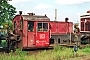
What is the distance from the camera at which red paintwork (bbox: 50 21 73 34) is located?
63.4 ft

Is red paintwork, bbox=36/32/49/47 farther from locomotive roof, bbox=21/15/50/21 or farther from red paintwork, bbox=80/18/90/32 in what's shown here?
red paintwork, bbox=80/18/90/32

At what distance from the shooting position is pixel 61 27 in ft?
65.0

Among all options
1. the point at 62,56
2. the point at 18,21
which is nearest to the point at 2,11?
the point at 18,21

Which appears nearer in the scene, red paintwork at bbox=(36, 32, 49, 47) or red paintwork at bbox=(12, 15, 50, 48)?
red paintwork at bbox=(12, 15, 50, 48)

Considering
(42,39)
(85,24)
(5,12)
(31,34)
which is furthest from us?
(5,12)

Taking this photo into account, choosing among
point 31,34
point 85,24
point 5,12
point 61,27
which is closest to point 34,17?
point 31,34

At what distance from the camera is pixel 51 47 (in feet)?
57.8

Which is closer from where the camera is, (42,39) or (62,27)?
(42,39)

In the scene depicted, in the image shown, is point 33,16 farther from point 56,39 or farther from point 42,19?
point 56,39

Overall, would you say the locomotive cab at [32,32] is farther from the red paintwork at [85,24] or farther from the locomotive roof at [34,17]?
the red paintwork at [85,24]

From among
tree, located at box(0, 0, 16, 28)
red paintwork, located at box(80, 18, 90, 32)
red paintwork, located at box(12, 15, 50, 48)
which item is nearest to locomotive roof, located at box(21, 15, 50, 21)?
red paintwork, located at box(12, 15, 50, 48)

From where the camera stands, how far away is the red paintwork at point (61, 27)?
19312mm

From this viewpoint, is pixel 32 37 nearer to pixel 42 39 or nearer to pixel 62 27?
pixel 42 39

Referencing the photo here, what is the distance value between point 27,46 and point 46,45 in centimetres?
167
